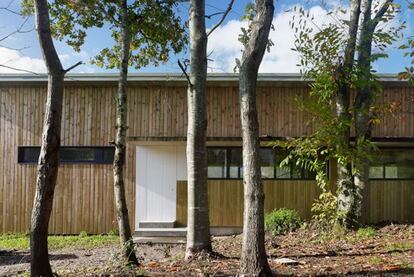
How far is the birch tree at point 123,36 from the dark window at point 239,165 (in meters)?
4.38

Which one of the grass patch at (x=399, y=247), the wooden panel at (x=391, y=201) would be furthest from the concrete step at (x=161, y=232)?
the grass patch at (x=399, y=247)

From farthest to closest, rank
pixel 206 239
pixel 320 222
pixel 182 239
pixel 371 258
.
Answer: pixel 182 239
pixel 320 222
pixel 206 239
pixel 371 258

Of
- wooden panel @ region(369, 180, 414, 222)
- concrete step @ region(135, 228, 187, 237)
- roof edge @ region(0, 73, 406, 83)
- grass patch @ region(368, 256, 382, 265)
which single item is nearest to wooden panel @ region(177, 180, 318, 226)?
concrete step @ region(135, 228, 187, 237)

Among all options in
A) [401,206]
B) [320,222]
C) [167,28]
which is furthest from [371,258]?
[401,206]

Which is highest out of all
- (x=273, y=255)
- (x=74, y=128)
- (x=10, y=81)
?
(x=10, y=81)

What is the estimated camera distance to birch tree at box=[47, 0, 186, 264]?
7266 mm

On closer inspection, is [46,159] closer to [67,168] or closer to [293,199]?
[67,168]

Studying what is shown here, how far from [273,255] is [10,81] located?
9.78 m

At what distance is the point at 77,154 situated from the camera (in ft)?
43.9

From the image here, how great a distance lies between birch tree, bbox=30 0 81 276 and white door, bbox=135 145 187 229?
758 cm

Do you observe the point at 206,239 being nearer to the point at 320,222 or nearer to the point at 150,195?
the point at 320,222

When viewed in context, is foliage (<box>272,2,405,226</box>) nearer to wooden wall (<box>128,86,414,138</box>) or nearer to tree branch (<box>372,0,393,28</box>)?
tree branch (<box>372,0,393,28</box>)

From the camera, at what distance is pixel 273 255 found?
23.7ft

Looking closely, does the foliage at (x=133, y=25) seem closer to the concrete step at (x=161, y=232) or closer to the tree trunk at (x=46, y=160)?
the tree trunk at (x=46, y=160)
